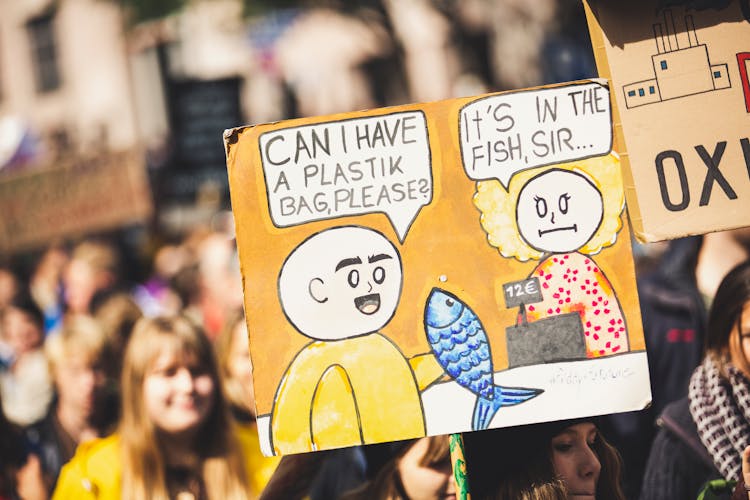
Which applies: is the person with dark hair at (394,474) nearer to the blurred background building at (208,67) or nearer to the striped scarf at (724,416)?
A: the striped scarf at (724,416)

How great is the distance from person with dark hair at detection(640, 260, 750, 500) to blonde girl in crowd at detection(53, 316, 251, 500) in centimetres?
133

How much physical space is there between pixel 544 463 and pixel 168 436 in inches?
50.9

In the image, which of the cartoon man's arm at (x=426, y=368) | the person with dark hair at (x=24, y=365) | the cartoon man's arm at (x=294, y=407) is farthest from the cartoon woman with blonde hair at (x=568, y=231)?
the person with dark hair at (x=24, y=365)

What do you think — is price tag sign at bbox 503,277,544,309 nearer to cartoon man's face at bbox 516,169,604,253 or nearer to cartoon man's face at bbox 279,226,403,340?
cartoon man's face at bbox 516,169,604,253

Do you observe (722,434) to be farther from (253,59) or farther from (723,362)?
(253,59)

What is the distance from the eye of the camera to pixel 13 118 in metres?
20.8

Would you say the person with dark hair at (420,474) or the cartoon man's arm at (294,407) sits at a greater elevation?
the cartoon man's arm at (294,407)

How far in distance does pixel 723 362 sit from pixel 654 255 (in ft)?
11.8

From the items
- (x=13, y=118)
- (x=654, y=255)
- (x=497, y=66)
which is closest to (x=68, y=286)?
(x=654, y=255)

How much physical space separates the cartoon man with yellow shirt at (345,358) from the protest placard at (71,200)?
264 inches

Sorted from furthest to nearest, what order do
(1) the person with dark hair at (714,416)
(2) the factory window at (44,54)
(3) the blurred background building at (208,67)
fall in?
(2) the factory window at (44,54), (3) the blurred background building at (208,67), (1) the person with dark hair at (714,416)

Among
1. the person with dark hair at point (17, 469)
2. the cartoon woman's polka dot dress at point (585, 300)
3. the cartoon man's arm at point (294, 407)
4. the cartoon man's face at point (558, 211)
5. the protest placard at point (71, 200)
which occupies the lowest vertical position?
the person with dark hair at point (17, 469)

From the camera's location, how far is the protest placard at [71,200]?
8.79m

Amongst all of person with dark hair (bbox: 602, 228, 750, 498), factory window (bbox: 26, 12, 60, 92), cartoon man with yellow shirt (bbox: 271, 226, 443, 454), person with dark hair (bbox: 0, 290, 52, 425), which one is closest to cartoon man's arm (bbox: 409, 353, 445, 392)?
cartoon man with yellow shirt (bbox: 271, 226, 443, 454)
